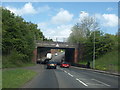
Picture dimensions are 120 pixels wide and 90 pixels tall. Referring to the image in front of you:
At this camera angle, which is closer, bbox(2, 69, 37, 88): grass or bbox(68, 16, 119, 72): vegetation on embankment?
bbox(2, 69, 37, 88): grass

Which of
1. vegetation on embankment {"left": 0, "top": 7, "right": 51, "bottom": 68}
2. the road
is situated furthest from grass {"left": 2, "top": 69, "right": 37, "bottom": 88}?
vegetation on embankment {"left": 0, "top": 7, "right": 51, "bottom": 68}

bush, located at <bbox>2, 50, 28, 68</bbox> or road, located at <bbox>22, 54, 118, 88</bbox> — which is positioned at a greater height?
bush, located at <bbox>2, 50, 28, 68</bbox>

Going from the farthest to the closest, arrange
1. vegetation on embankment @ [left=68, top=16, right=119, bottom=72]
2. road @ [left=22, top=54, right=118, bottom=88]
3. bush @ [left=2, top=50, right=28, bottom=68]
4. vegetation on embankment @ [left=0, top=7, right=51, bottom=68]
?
vegetation on embankment @ [left=68, top=16, right=119, bottom=72] < vegetation on embankment @ [left=0, top=7, right=51, bottom=68] < bush @ [left=2, top=50, right=28, bottom=68] < road @ [left=22, top=54, right=118, bottom=88]

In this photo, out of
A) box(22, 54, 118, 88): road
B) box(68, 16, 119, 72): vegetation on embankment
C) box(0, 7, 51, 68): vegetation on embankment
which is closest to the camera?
box(22, 54, 118, 88): road

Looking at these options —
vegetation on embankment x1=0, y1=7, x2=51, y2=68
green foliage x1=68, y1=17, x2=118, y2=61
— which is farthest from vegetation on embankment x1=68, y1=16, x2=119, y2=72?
vegetation on embankment x1=0, y1=7, x2=51, y2=68

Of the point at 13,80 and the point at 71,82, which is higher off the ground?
the point at 13,80

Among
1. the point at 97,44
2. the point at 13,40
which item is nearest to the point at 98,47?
the point at 97,44

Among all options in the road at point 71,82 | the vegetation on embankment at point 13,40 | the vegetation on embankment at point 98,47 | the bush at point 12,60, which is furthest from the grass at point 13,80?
the vegetation on embankment at point 98,47

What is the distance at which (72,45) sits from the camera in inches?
2653

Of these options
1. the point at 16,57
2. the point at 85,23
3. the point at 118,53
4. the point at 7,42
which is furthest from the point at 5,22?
the point at 85,23

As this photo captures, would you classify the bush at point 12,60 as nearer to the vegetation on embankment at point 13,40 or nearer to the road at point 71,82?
the vegetation on embankment at point 13,40

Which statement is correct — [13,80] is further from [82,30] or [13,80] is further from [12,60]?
[82,30]

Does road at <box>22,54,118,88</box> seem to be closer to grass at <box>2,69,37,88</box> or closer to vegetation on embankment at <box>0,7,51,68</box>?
grass at <box>2,69,37,88</box>

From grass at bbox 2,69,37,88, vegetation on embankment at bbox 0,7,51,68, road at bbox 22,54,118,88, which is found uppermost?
vegetation on embankment at bbox 0,7,51,68
